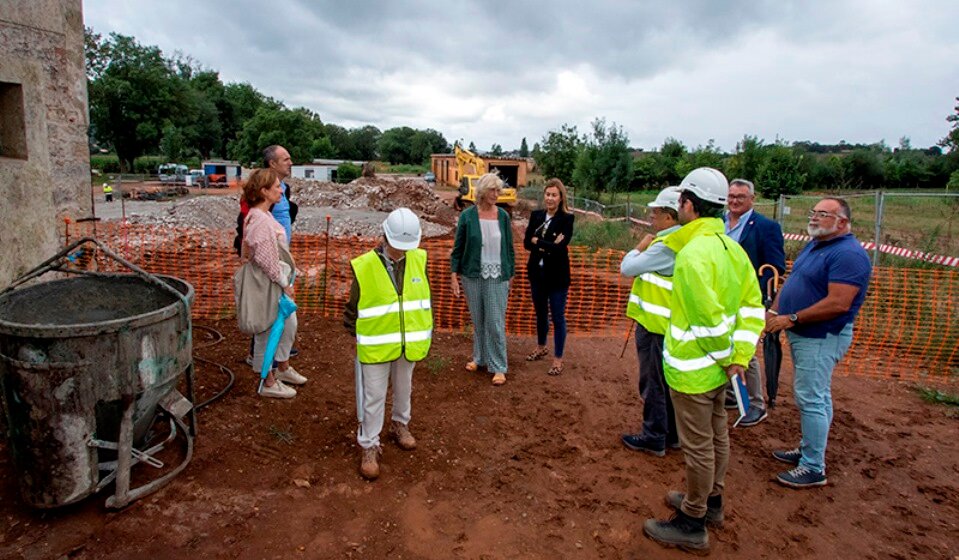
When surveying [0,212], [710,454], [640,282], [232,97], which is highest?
[232,97]

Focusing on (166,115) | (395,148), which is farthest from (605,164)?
(395,148)

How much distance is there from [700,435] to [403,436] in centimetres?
199

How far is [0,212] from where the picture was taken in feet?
14.1

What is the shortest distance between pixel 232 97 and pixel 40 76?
246 feet

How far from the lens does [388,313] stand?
340 centimetres

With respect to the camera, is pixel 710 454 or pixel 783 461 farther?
pixel 783 461

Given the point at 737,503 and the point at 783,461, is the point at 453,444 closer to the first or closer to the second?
the point at 737,503

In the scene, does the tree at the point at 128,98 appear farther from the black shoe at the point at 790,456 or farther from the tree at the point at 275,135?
the black shoe at the point at 790,456

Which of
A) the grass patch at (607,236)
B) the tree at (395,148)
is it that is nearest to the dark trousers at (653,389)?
the grass patch at (607,236)

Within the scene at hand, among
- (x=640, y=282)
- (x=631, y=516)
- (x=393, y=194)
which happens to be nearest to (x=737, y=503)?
(x=631, y=516)

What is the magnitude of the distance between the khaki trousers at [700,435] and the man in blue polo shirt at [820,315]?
3.42 ft

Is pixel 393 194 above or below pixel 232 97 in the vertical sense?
below

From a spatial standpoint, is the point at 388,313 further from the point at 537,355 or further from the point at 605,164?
the point at 605,164

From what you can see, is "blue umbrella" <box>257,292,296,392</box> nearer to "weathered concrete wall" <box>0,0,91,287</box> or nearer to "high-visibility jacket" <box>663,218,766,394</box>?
"weathered concrete wall" <box>0,0,91,287</box>
